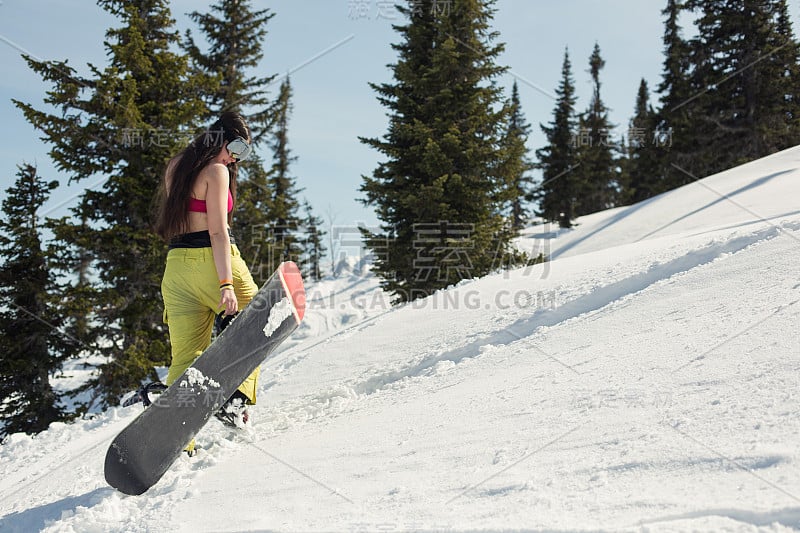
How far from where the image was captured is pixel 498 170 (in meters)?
13.3

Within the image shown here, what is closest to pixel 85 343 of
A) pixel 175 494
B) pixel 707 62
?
pixel 175 494

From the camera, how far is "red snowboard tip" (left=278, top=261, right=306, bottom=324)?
3213mm

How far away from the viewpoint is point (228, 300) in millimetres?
3084

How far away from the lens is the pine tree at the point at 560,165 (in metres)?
31.6

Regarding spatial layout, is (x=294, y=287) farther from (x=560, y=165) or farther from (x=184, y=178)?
(x=560, y=165)

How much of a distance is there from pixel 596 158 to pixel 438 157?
995 inches

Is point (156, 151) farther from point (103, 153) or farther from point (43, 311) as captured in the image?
point (43, 311)

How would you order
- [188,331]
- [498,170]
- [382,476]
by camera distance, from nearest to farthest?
1. [382,476]
2. [188,331]
3. [498,170]

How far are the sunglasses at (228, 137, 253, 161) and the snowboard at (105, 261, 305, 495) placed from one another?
786 mm

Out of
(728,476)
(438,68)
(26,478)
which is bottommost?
(26,478)

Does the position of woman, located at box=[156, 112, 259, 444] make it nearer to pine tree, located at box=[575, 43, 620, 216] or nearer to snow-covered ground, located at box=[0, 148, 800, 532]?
snow-covered ground, located at box=[0, 148, 800, 532]

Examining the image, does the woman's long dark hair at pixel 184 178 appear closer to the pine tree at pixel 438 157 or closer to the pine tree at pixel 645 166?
the pine tree at pixel 438 157

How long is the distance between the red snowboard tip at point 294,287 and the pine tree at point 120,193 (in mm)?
8674

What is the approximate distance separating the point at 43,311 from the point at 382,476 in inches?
533
